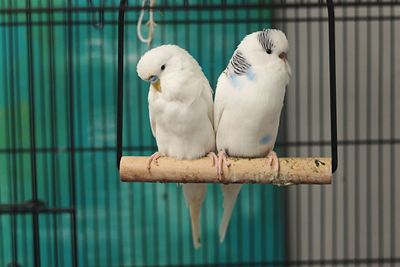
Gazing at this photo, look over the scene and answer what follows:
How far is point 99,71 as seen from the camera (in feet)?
8.18

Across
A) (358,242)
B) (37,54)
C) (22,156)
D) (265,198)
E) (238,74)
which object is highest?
(37,54)

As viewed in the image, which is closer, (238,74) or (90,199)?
(238,74)

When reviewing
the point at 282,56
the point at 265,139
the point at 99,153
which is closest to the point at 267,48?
the point at 282,56

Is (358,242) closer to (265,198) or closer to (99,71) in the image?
(265,198)

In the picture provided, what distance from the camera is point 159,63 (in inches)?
46.1

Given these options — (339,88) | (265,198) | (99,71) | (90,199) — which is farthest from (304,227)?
(99,71)

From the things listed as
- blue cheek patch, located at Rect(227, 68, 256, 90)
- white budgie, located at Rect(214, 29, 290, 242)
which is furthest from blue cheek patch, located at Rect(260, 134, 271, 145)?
blue cheek patch, located at Rect(227, 68, 256, 90)

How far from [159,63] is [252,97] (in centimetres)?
17

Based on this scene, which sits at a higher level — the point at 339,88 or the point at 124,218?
the point at 339,88

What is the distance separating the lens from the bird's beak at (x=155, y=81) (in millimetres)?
1183

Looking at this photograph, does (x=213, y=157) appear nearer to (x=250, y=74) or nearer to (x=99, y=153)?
(x=250, y=74)

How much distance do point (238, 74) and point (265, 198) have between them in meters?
1.45

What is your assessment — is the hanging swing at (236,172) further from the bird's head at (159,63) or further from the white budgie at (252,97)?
the bird's head at (159,63)

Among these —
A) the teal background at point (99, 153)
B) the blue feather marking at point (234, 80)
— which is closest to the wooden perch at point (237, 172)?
the blue feather marking at point (234, 80)
